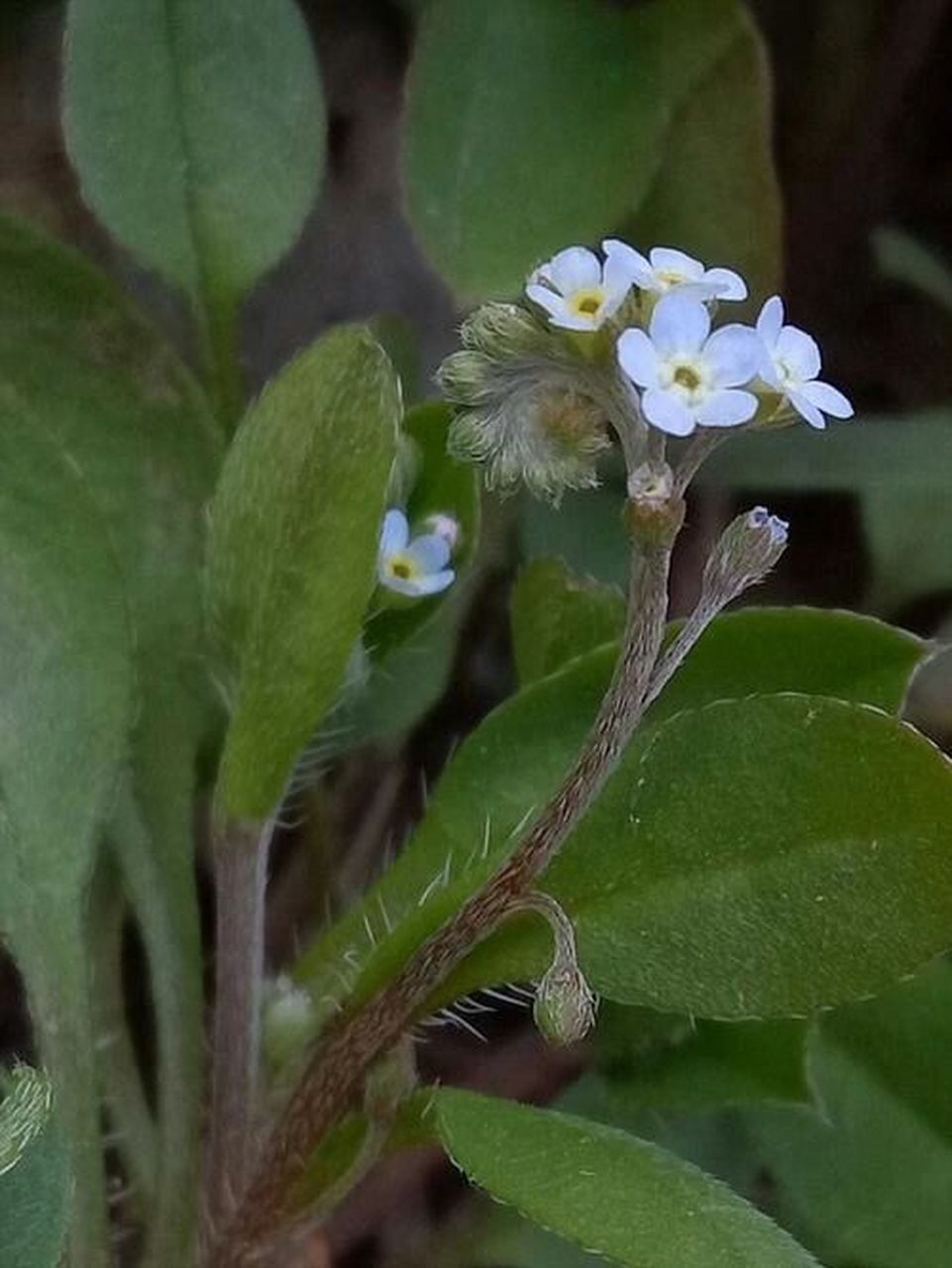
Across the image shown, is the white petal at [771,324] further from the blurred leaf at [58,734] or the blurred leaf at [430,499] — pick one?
the blurred leaf at [58,734]

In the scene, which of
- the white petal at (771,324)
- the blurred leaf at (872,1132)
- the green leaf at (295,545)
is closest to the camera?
the white petal at (771,324)

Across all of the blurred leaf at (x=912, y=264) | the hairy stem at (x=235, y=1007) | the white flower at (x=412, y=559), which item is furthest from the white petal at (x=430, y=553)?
the blurred leaf at (x=912, y=264)

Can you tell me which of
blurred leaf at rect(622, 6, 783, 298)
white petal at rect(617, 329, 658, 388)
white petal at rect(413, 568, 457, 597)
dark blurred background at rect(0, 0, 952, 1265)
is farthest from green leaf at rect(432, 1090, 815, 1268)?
blurred leaf at rect(622, 6, 783, 298)

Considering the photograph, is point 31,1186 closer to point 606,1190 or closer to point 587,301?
point 606,1190

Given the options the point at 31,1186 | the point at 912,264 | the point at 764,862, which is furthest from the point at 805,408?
the point at 912,264

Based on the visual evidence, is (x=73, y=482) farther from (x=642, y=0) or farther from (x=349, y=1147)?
(x=642, y=0)

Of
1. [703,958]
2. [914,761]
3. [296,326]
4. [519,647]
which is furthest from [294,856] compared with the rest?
[914,761]

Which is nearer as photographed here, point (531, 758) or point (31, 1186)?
point (31, 1186)
